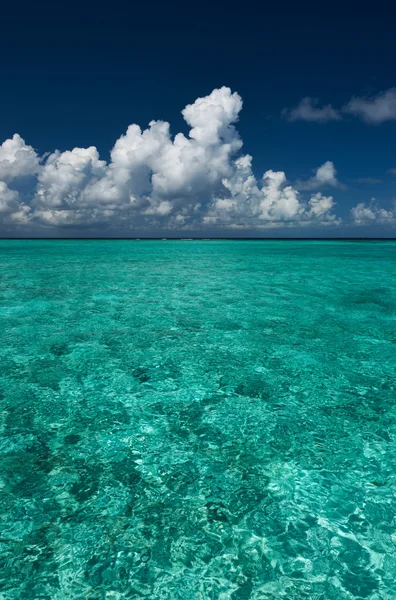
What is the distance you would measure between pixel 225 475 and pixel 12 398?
3.64 m

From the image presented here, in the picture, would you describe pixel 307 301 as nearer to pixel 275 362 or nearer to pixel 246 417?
pixel 275 362

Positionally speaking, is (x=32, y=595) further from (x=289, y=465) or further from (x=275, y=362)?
(x=275, y=362)

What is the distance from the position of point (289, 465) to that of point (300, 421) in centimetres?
103

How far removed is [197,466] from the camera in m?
4.05

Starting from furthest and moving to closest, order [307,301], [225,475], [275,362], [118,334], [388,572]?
[307,301] < [118,334] < [275,362] < [225,475] < [388,572]

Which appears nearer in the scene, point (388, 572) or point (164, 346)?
point (388, 572)

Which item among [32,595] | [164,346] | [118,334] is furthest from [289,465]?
[118,334]

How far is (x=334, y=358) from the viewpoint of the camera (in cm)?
755

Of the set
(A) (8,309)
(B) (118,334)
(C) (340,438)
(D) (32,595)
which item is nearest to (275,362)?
(C) (340,438)

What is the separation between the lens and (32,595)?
262cm

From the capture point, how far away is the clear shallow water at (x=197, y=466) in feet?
9.24

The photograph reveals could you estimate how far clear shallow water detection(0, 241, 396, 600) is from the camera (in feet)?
9.24

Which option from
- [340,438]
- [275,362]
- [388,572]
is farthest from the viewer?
[275,362]

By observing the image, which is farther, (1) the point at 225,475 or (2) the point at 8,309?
→ (2) the point at 8,309
